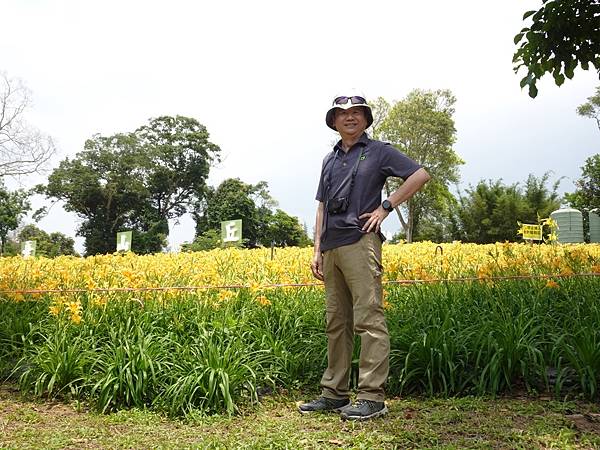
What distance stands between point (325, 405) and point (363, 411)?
33 centimetres

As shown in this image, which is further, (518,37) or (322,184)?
(518,37)

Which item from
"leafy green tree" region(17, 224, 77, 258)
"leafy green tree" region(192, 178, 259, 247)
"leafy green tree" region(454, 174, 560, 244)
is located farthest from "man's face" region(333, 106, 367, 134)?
"leafy green tree" region(17, 224, 77, 258)

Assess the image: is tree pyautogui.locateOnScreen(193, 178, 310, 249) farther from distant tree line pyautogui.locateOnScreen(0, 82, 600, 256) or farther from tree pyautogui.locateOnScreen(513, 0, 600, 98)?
tree pyautogui.locateOnScreen(513, 0, 600, 98)

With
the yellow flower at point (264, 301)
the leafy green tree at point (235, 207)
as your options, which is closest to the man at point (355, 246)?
the yellow flower at point (264, 301)

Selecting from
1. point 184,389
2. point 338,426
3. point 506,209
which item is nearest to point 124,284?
point 184,389

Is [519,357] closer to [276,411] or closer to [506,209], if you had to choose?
[276,411]

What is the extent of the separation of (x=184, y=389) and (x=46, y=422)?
0.86 metres

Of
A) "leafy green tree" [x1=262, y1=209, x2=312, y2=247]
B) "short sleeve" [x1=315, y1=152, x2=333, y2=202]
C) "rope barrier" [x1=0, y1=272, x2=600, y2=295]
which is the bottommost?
"rope barrier" [x1=0, y1=272, x2=600, y2=295]

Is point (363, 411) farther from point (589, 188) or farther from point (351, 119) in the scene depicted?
point (589, 188)

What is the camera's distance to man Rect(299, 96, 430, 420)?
3.15 metres

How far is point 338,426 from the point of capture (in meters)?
3.07

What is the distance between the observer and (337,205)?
10.7 ft

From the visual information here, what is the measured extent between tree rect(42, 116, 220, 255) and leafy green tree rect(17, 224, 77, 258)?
1820 mm

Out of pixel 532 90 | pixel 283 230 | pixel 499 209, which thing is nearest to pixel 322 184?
pixel 532 90
